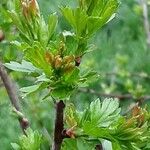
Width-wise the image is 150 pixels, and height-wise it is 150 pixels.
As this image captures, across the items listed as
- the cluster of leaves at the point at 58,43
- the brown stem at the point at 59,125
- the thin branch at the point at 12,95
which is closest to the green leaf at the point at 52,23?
the cluster of leaves at the point at 58,43

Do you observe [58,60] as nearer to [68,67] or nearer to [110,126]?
[68,67]

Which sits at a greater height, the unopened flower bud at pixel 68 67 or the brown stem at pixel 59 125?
the unopened flower bud at pixel 68 67

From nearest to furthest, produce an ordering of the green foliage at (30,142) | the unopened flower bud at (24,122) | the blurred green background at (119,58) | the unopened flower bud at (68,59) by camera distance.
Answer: the unopened flower bud at (68,59)
the green foliage at (30,142)
the unopened flower bud at (24,122)
the blurred green background at (119,58)

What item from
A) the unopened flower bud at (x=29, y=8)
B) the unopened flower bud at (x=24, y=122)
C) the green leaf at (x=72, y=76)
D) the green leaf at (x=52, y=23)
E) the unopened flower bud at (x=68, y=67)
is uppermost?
the unopened flower bud at (x=29, y=8)

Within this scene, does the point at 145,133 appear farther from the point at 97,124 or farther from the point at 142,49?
the point at 142,49

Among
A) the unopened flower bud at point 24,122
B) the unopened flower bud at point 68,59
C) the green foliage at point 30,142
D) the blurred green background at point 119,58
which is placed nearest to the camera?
the unopened flower bud at point 68,59

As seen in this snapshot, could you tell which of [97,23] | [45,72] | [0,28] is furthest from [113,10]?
[0,28]

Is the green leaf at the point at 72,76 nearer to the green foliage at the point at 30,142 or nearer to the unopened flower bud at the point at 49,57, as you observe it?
the unopened flower bud at the point at 49,57

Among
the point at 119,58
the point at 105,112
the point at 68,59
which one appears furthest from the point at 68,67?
the point at 119,58
